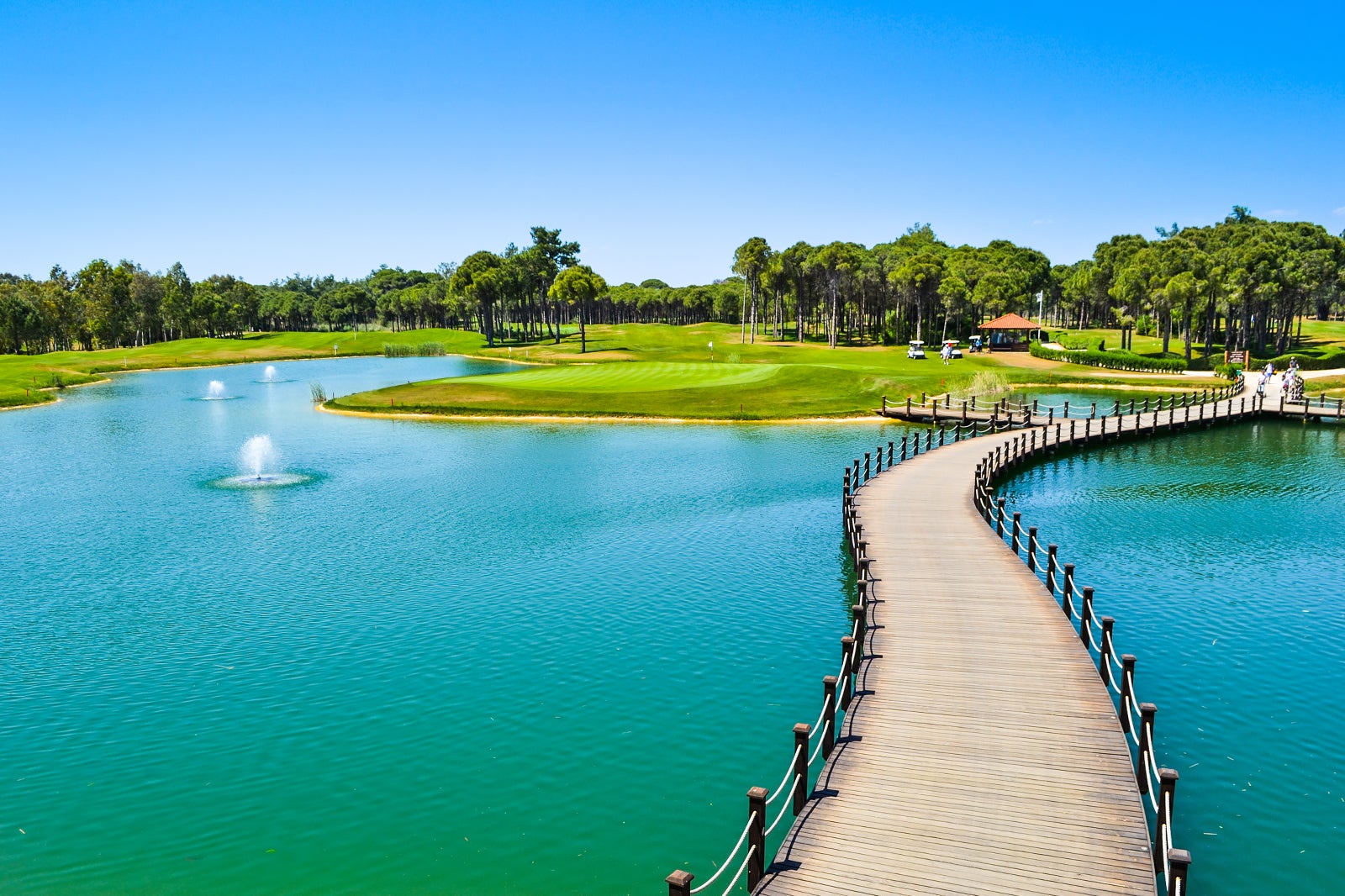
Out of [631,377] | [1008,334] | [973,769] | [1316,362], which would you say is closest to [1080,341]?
[1008,334]

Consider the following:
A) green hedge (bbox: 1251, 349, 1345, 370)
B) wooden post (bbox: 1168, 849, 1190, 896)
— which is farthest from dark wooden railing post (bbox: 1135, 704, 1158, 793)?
green hedge (bbox: 1251, 349, 1345, 370)

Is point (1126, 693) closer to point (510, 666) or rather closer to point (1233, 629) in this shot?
point (1233, 629)

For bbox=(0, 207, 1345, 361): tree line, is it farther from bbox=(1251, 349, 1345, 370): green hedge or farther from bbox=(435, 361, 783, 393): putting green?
bbox=(435, 361, 783, 393): putting green

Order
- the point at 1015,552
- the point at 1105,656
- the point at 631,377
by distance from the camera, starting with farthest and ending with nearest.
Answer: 1. the point at 631,377
2. the point at 1015,552
3. the point at 1105,656

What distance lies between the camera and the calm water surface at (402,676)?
48.1 feet

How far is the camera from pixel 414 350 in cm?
15888

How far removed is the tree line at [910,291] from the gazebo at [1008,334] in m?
8.36

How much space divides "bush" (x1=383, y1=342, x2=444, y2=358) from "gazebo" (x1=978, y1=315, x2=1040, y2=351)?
95.4 metres

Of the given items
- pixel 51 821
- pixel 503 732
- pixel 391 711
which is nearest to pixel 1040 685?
pixel 503 732

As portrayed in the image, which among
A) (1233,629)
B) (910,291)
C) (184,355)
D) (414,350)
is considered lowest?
(1233,629)

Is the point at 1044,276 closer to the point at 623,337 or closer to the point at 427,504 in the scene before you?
the point at 623,337

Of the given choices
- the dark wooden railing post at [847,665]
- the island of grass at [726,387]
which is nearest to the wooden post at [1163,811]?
the dark wooden railing post at [847,665]

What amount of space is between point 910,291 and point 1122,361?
4120 cm

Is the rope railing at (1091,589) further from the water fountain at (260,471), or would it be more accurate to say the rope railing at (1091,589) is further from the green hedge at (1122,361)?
the water fountain at (260,471)
